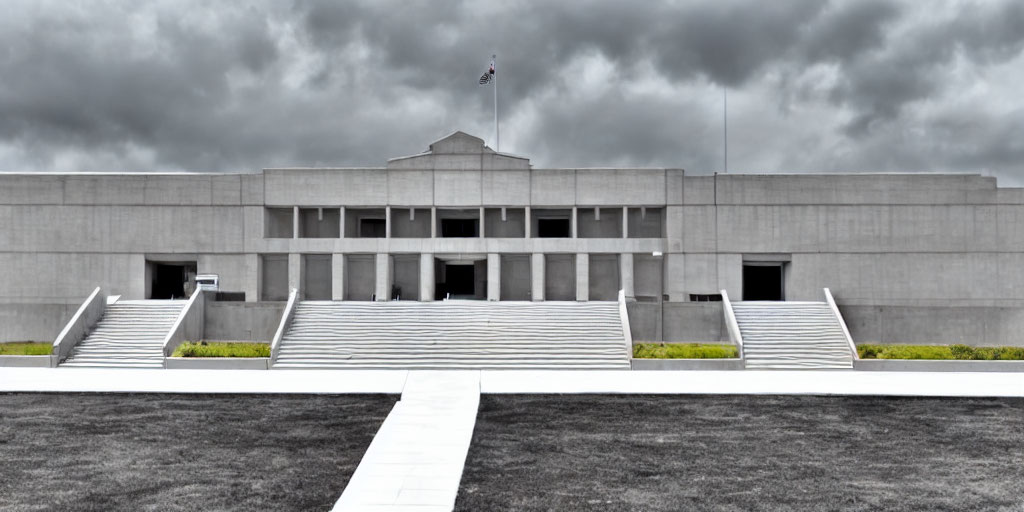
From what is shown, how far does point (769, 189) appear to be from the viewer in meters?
42.1

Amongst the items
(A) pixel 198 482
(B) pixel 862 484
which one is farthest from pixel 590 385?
(A) pixel 198 482

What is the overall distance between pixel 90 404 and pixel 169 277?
29289mm

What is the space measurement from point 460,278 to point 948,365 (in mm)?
26839

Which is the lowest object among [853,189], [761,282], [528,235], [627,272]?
[761,282]

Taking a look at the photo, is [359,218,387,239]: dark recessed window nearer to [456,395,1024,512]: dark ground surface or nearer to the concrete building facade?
the concrete building facade

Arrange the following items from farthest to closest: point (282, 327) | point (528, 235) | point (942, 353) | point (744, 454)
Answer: point (528, 235) < point (282, 327) < point (942, 353) < point (744, 454)

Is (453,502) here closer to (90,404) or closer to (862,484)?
(862,484)

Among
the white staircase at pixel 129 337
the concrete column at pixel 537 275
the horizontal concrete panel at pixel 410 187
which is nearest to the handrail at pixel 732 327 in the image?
the concrete column at pixel 537 275

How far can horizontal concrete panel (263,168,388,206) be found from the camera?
43.1 metres

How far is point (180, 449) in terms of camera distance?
1499 cm

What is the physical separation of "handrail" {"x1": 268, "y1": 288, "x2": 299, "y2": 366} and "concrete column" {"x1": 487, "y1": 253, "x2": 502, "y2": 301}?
10.4 meters

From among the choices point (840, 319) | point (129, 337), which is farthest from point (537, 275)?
point (129, 337)

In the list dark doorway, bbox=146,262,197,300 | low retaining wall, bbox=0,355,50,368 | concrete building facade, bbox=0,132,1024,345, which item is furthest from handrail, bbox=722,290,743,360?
dark doorway, bbox=146,262,197,300

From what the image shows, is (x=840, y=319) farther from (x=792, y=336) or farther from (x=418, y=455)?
(x=418, y=455)
